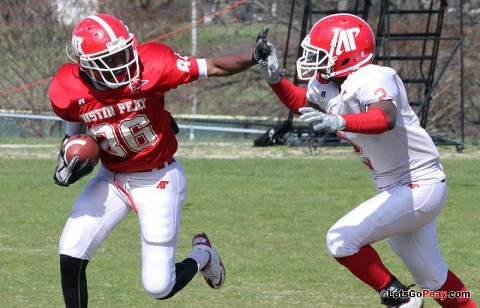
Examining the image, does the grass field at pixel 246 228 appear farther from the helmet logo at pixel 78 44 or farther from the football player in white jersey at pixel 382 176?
the helmet logo at pixel 78 44

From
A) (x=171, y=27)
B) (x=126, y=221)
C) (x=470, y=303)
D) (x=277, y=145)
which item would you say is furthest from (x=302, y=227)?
(x=171, y=27)

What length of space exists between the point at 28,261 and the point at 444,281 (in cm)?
344

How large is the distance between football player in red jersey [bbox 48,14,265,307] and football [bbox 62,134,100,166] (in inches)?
1.7

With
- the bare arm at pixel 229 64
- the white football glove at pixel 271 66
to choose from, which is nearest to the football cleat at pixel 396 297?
the white football glove at pixel 271 66

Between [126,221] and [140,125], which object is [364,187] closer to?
[126,221]

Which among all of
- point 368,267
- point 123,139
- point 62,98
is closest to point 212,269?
point 123,139

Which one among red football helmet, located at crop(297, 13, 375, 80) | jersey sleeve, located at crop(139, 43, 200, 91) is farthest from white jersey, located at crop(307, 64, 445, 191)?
jersey sleeve, located at crop(139, 43, 200, 91)

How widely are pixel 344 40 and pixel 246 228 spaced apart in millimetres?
3788

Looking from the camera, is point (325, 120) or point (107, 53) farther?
point (107, 53)

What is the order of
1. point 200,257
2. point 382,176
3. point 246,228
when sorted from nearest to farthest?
point 382,176, point 200,257, point 246,228

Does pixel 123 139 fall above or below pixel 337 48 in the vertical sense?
below

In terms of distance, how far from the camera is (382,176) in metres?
5.29

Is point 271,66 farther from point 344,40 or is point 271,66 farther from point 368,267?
point 368,267

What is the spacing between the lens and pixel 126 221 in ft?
29.9
